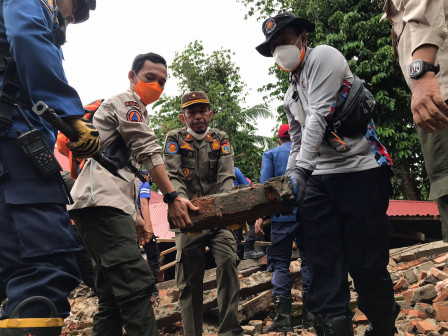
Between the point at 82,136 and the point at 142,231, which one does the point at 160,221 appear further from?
the point at 82,136

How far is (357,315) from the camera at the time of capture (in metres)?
4.14

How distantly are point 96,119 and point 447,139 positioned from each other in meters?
2.33

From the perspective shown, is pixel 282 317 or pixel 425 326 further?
pixel 282 317

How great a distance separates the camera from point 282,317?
14.9ft

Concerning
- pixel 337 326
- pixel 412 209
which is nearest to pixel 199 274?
pixel 337 326

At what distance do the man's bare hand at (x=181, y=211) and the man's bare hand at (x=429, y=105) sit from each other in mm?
1469

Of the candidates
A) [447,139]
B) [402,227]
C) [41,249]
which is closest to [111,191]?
[41,249]

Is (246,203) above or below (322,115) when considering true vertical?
below

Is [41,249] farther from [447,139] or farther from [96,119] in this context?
[447,139]

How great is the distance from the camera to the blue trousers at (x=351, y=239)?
2885 millimetres

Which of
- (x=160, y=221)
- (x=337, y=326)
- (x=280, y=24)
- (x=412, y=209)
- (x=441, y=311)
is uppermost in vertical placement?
(x=280, y=24)

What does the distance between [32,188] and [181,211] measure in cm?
106

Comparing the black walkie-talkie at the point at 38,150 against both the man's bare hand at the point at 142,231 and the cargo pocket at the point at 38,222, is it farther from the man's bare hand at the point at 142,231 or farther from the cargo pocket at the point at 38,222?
the man's bare hand at the point at 142,231

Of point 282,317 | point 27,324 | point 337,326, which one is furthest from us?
point 282,317
